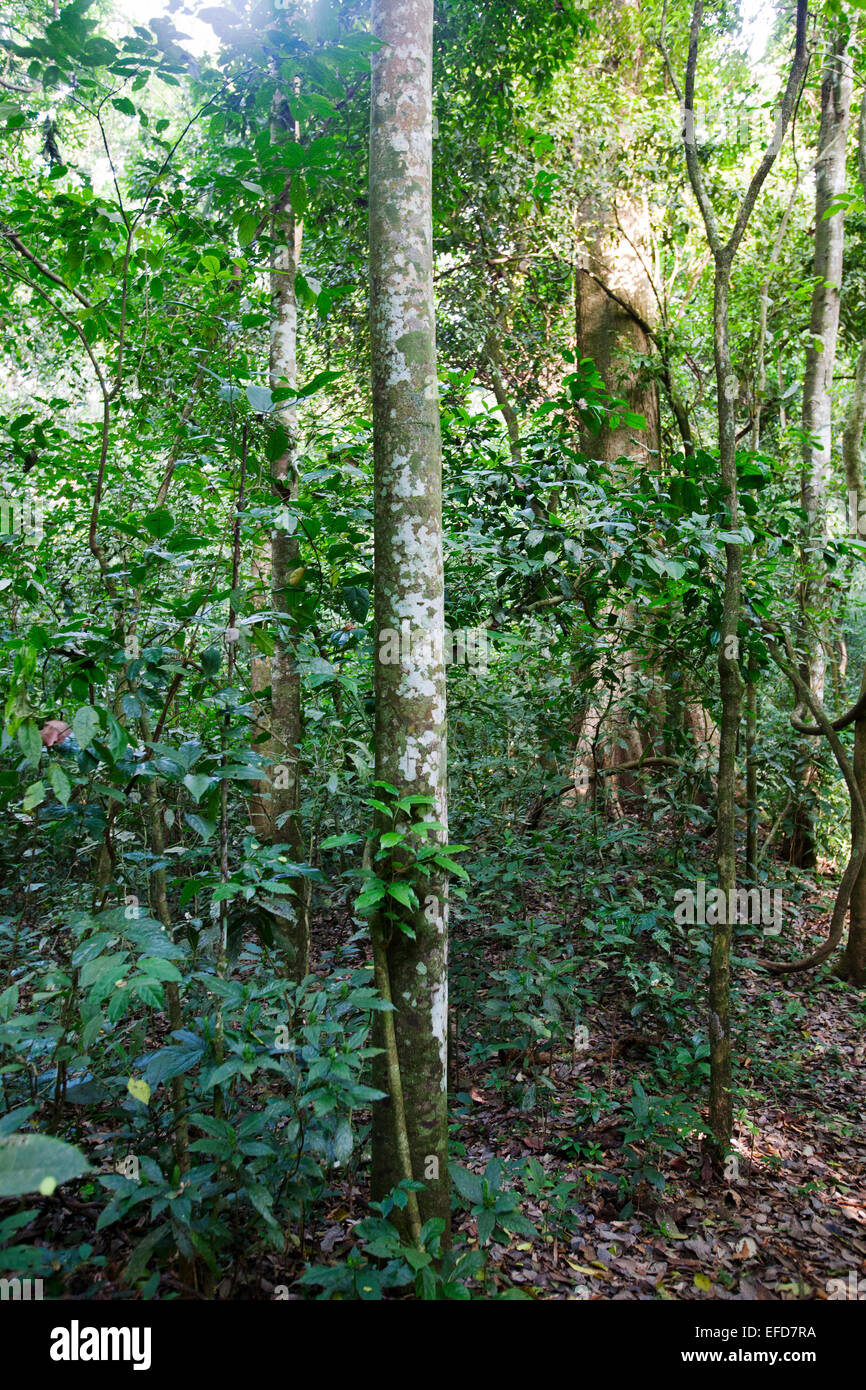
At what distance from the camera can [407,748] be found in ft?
7.02

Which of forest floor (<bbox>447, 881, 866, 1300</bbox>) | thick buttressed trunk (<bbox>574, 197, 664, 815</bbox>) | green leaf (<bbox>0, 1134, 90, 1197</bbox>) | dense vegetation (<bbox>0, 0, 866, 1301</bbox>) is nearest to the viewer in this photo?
green leaf (<bbox>0, 1134, 90, 1197</bbox>)

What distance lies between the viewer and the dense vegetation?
197cm

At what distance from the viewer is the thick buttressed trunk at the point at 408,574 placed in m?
2.10

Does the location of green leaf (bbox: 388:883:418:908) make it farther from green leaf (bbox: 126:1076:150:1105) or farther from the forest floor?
the forest floor

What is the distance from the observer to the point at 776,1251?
8.31 feet

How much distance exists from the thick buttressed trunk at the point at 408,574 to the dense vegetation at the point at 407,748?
14mm

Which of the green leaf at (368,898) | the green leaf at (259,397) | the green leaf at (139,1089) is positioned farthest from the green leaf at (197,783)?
the green leaf at (259,397)

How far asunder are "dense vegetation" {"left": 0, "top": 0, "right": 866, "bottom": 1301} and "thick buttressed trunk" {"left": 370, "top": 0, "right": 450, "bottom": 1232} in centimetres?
1

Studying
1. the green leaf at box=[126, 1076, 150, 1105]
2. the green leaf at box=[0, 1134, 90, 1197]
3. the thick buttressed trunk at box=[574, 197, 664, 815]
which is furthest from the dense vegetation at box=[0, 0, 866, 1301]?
the thick buttressed trunk at box=[574, 197, 664, 815]

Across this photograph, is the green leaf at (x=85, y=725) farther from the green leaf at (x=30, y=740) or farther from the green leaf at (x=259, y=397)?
the green leaf at (x=259, y=397)
